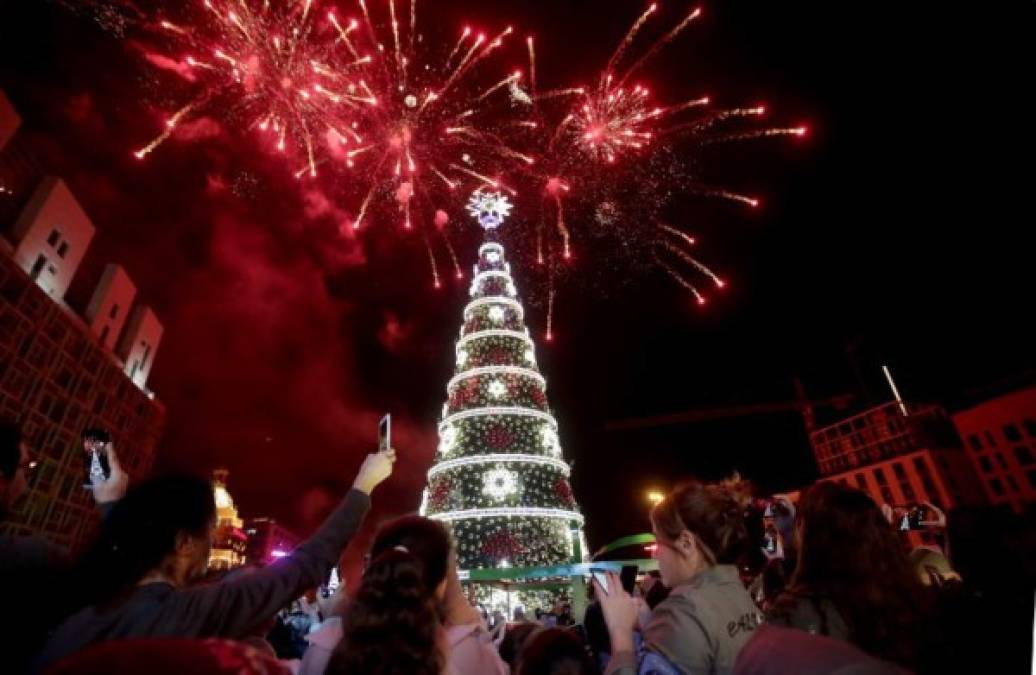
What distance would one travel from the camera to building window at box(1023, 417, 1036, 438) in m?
44.3

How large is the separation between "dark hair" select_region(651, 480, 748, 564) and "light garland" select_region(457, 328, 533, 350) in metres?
19.8

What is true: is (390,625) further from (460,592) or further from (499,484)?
(499,484)

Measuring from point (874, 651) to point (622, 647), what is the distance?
48.9 inches

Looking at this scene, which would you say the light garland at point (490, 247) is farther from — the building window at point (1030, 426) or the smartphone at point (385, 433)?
the building window at point (1030, 426)

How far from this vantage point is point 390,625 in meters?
1.94

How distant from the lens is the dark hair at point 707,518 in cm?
299

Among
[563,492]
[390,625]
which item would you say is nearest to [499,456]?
[563,492]

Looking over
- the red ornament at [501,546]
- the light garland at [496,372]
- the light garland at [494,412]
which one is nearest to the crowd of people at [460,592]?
the red ornament at [501,546]

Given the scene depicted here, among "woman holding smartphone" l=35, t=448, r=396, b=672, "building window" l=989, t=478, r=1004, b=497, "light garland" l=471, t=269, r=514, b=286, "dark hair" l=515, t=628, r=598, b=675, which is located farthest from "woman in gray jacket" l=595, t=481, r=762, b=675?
"building window" l=989, t=478, r=1004, b=497

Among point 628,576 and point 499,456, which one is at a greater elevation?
point 499,456

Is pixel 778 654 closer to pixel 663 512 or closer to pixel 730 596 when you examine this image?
pixel 730 596

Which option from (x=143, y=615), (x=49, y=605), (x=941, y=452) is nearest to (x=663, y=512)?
(x=143, y=615)

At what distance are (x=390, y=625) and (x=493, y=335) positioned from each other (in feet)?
69.6

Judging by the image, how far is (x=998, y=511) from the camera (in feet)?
8.98
